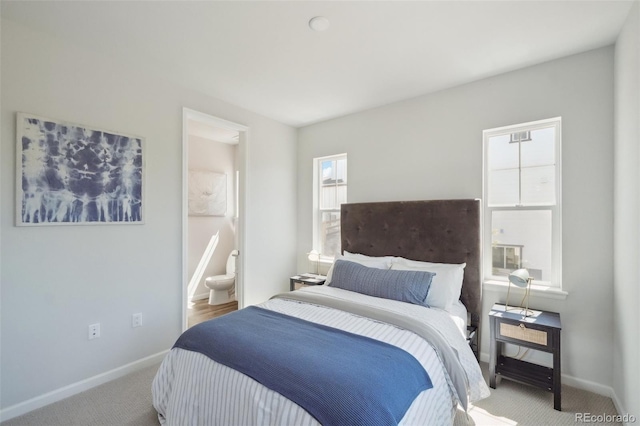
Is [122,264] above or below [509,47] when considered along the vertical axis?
below

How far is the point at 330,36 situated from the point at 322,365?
2125 millimetres

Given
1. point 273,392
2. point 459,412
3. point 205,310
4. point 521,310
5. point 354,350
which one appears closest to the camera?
point 273,392

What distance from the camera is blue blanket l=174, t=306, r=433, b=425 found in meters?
1.24

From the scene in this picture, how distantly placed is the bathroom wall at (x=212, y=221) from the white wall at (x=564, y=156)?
2.83 metres

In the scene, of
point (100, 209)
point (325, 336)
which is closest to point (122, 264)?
point (100, 209)

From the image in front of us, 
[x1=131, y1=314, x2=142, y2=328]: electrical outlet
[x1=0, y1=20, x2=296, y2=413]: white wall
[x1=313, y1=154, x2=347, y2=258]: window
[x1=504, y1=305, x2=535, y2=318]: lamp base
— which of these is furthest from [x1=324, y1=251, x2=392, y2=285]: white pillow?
[x1=131, y1=314, x2=142, y2=328]: electrical outlet

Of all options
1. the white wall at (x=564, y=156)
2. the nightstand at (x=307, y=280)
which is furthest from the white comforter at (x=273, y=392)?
the nightstand at (x=307, y=280)

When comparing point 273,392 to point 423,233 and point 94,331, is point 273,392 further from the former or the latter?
point 423,233

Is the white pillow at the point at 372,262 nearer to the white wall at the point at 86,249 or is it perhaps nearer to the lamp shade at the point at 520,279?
the lamp shade at the point at 520,279

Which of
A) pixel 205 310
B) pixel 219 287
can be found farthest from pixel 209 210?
pixel 205 310

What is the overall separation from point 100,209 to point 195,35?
1.55 metres

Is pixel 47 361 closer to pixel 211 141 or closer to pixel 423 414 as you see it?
pixel 423 414

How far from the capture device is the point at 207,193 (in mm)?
4867

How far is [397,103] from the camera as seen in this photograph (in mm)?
3326
